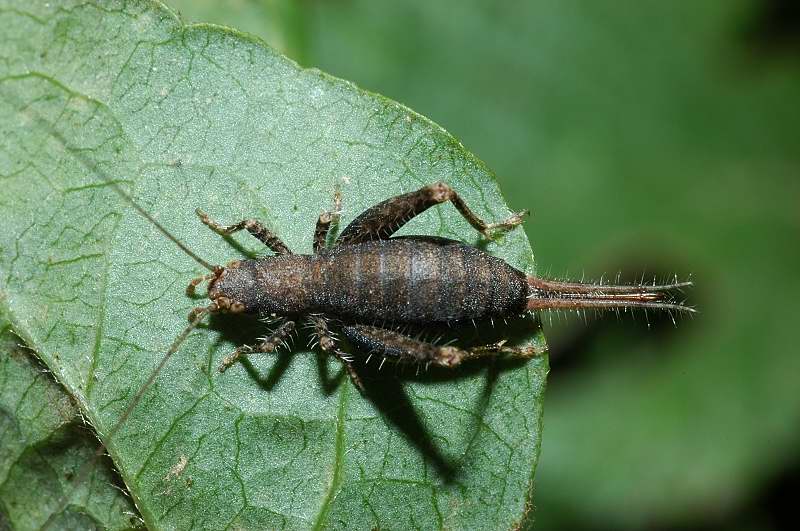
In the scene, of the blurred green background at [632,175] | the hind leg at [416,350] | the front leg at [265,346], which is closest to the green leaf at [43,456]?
the front leg at [265,346]

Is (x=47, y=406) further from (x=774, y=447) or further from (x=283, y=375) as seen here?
(x=774, y=447)

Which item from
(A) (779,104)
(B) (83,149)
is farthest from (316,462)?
(A) (779,104)

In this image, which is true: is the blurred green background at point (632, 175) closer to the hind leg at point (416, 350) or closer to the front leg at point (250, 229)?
the hind leg at point (416, 350)

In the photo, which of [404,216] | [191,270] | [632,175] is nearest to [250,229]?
[191,270]

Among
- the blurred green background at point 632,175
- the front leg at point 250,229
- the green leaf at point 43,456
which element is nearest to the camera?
the green leaf at point 43,456

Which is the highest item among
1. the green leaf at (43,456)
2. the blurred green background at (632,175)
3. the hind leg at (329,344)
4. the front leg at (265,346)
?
the blurred green background at (632,175)

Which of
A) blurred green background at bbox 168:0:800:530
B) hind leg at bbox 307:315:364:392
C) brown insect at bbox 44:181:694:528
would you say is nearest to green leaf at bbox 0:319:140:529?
brown insect at bbox 44:181:694:528
